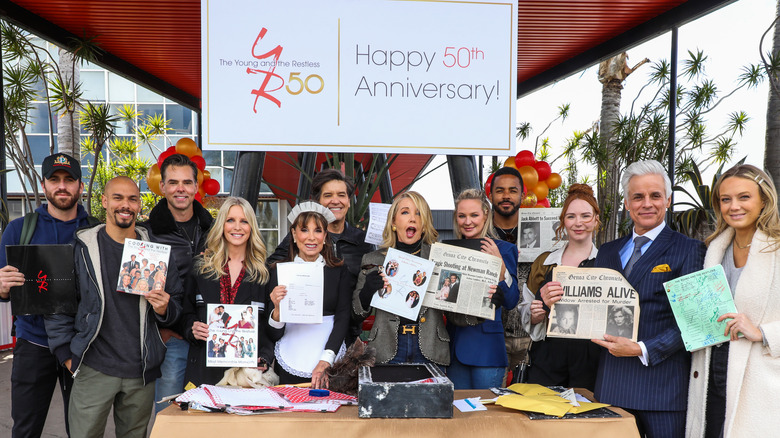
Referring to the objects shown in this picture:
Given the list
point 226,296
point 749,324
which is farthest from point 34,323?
point 749,324

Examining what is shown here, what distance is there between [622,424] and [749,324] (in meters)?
0.59

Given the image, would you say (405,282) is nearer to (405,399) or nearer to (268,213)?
(405,399)

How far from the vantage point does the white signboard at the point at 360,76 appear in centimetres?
331

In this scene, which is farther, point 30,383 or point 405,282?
point 30,383

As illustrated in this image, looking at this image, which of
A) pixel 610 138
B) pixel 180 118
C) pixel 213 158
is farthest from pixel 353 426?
pixel 180 118

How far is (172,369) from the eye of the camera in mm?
2893

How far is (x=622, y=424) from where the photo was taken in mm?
1954

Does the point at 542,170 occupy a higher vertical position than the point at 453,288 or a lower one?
higher

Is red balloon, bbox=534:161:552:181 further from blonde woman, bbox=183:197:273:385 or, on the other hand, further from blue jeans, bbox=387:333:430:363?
blonde woman, bbox=183:197:273:385

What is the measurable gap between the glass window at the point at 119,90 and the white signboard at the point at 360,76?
1915cm

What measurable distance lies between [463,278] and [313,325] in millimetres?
743

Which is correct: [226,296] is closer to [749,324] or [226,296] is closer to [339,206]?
[339,206]

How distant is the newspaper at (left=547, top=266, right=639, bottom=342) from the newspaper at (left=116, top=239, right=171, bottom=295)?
169cm

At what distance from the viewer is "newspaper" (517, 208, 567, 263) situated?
3.25m
